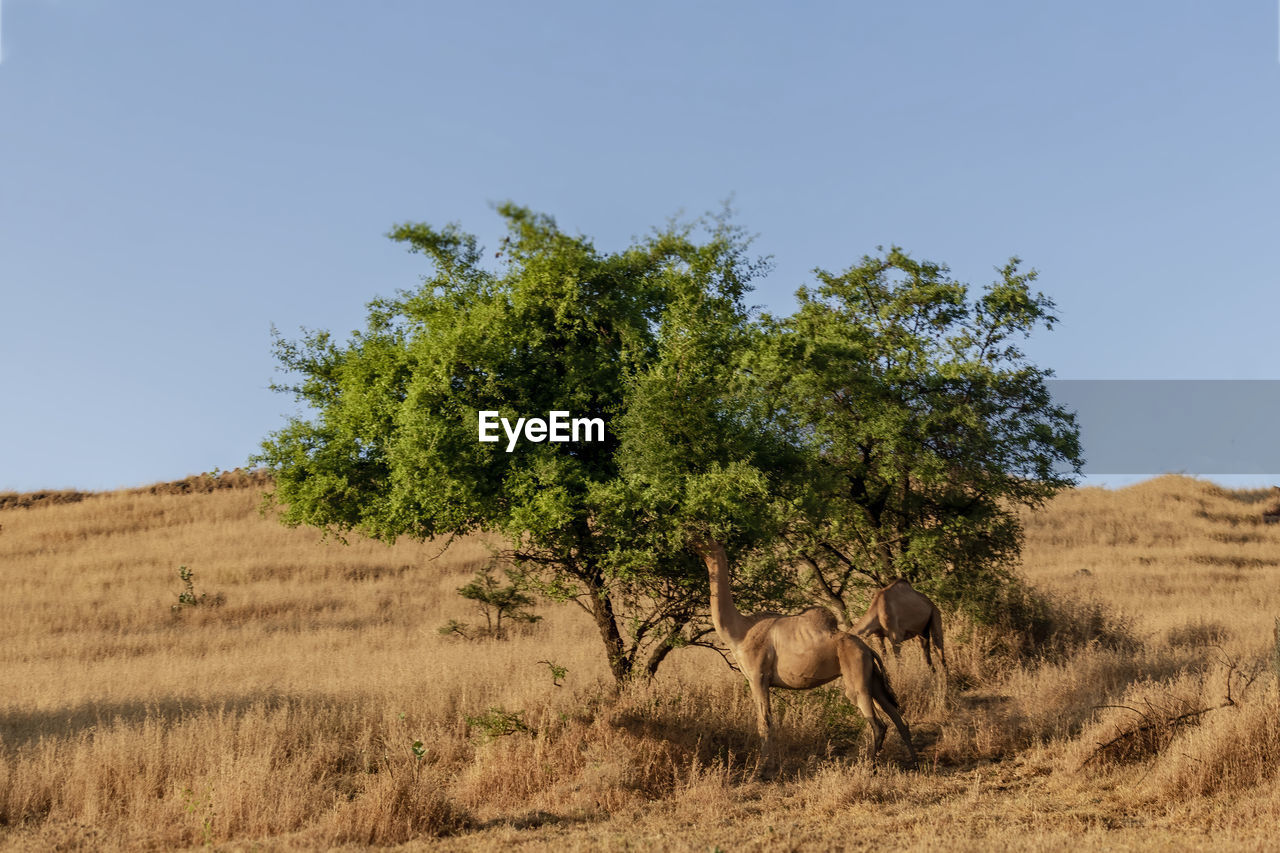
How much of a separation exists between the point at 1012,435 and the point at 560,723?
32.3ft

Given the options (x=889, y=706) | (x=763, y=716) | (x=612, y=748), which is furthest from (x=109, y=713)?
(x=889, y=706)

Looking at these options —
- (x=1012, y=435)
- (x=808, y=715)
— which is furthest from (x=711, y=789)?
(x=1012, y=435)

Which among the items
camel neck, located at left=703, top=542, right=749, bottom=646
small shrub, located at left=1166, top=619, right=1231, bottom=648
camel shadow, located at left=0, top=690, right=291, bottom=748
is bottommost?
camel shadow, located at left=0, top=690, right=291, bottom=748

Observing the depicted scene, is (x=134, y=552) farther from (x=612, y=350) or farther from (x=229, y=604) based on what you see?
(x=612, y=350)

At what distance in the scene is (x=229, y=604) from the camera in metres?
30.9

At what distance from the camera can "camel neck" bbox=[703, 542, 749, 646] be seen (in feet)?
41.2

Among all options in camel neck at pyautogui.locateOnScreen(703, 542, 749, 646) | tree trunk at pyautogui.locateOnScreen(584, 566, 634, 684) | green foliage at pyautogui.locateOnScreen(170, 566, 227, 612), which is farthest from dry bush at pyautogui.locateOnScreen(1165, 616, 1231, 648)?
green foliage at pyautogui.locateOnScreen(170, 566, 227, 612)

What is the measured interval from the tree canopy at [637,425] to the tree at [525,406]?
0.10 ft

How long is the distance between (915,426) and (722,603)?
6875 millimetres

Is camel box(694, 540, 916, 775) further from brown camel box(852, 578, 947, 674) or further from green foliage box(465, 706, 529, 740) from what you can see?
green foliage box(465, 706, 529, 740)

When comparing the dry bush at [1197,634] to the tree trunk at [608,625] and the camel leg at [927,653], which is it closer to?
the camel leg at [927,653]

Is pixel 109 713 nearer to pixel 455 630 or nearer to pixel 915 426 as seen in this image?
pixel 455 630

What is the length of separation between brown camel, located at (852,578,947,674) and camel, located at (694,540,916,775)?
110 inches

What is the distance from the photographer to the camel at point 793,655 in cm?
1212
